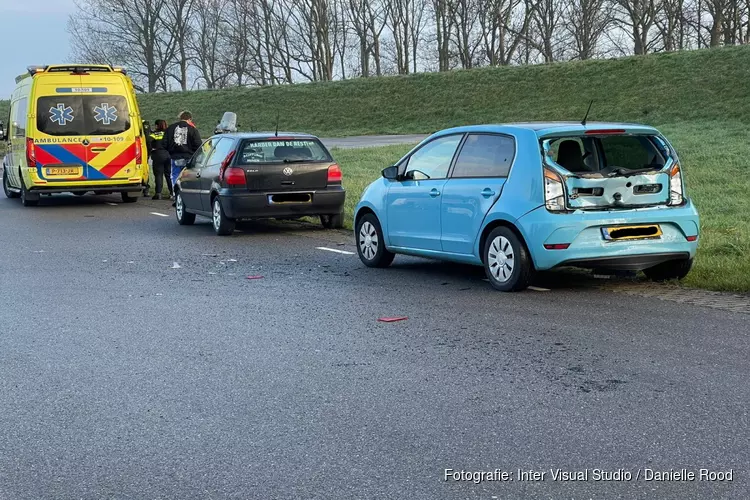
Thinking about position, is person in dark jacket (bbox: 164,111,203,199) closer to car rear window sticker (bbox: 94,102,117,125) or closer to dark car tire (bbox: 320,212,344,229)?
car rear window sticker (bbox: 94,102,117,125)

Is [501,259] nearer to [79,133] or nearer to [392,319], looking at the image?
Answer: [392,319]

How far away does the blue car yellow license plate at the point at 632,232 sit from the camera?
377 inches

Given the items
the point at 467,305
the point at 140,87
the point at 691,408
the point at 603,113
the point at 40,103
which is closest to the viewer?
the point at 691,408

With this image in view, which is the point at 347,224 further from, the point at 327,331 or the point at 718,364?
the point at 718,364

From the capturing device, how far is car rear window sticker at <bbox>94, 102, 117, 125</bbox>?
21438 millimetres

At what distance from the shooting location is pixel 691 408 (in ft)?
18.6

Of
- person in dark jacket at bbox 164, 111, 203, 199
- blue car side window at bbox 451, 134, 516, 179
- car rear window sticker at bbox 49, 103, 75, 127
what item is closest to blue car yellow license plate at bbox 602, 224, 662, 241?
blue car side window at bbox 451, 134, 516, 179

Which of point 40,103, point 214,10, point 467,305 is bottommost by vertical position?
point 467,305

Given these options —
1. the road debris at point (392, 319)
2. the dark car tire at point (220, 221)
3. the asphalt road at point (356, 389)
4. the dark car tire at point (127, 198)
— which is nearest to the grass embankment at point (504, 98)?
the dark car tire at point (127, 198)

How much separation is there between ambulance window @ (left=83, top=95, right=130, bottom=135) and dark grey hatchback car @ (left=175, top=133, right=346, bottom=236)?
5.99m

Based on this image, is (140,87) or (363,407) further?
(140,87)

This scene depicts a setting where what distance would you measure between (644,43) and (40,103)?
5643 cm

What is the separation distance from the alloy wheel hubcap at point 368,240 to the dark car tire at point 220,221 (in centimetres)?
392

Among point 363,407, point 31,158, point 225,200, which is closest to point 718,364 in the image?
point 363,407
